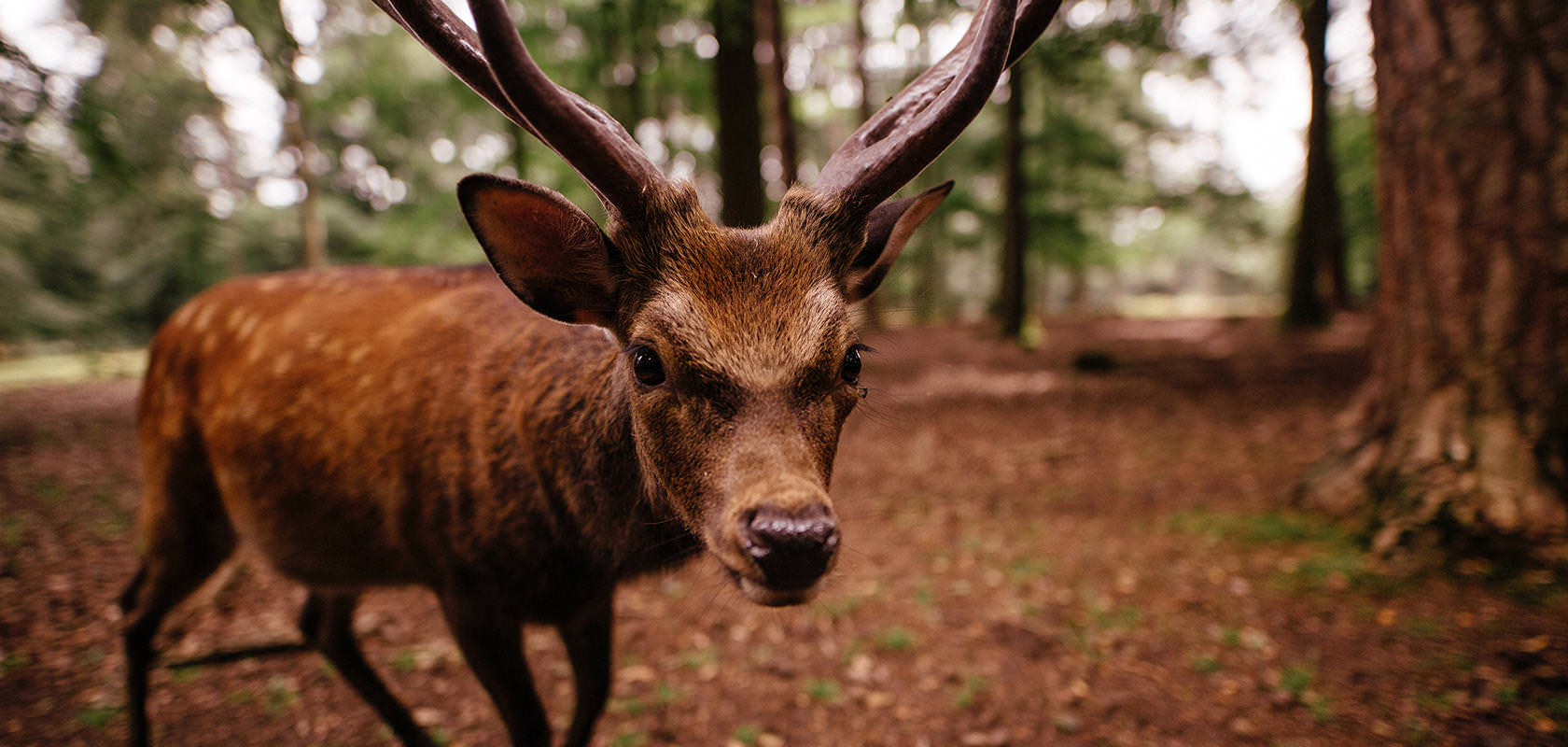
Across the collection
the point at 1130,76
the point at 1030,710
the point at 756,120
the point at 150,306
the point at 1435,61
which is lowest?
the point at 1030,710

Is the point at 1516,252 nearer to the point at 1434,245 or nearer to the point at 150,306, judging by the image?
the point at 1434,245

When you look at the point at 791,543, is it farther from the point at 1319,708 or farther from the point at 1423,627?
the point at 1423,627

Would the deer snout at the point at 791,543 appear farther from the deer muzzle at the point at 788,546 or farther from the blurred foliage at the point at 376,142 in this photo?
the blurred foliage at the point at 376,142

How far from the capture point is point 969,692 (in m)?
3.64

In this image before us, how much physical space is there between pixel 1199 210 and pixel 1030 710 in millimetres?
22436

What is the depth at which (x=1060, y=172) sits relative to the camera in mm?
16594

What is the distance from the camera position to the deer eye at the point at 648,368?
2.03 m

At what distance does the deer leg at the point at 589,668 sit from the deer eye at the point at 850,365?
1.58 metres

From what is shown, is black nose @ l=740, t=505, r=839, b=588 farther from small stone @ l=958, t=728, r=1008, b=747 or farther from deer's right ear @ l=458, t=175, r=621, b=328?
small stone @ l=958, t=728, r=1008, b=747

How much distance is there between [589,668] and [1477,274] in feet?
17.3

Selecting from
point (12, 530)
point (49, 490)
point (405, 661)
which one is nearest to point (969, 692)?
point (405, 661)

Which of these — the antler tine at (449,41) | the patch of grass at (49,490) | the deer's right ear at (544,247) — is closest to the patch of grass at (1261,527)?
the deer's right ear at (544,247)

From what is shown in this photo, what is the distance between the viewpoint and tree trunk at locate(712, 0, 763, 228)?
7.84 meters

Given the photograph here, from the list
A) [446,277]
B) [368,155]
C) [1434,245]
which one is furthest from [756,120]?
[368,155]
